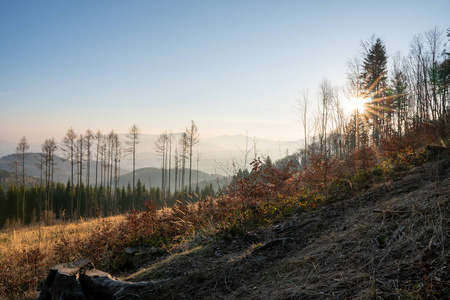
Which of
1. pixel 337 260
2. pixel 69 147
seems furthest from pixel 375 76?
pixel 69 147

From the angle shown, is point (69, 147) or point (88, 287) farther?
point (69, 147)

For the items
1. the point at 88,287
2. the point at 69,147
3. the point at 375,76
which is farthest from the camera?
the point at 69,147

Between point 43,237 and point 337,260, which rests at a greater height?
point 337,260

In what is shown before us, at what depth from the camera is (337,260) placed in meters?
2.52

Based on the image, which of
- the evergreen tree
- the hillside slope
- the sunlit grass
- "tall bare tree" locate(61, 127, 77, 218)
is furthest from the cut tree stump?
"tall bare tree" locate(61, 127, 77, 218)

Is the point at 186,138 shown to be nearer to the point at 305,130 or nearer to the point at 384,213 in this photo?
the point at 305,130

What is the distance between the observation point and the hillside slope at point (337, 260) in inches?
73.8

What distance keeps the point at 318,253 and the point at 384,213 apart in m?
1.06

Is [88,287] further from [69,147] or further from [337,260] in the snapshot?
[69,147]

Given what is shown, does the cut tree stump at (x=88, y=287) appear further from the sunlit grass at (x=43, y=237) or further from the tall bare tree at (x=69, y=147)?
the tall bare tree at (x=69, y=147)

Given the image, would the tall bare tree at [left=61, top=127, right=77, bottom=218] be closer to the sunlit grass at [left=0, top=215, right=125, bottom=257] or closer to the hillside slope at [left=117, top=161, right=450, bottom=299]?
the sunlit grass at [left=0, top=215, right=125, bottom=257]

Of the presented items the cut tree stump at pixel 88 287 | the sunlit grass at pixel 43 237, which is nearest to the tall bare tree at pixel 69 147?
the sunlit grass at pixel 43 237

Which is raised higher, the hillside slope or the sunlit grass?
the hillside slope

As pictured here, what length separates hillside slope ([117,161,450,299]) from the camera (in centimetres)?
187
